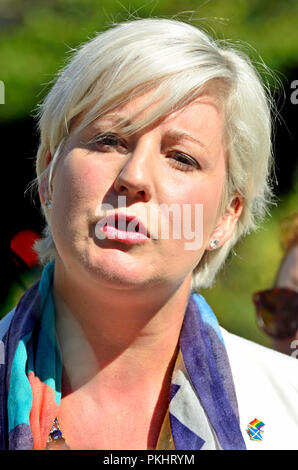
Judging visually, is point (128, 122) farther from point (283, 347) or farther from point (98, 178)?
point (283, 347)

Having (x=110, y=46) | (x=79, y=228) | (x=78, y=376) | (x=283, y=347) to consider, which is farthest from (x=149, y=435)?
(x=283, y=347)

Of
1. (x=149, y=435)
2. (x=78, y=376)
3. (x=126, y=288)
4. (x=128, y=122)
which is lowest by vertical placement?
(x=149, y=435)

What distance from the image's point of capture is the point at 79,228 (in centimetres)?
156

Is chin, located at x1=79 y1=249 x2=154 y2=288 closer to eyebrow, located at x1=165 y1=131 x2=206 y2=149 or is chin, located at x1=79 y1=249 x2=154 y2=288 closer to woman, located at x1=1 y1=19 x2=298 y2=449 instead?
woman, located at x1=1 y1=19 x2=298 y2=449

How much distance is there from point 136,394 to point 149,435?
0.12m

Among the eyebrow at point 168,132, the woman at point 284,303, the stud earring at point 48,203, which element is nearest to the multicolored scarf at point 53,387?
the stud earring at point 48,203

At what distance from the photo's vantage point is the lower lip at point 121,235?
1513 millimetres

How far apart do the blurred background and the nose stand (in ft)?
5.52

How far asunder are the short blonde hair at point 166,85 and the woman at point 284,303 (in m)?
1.23

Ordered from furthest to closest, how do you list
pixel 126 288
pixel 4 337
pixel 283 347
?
pixel 283 347, pixel 4 337, pixel 126 288

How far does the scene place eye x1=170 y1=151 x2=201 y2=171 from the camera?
63.7 inches

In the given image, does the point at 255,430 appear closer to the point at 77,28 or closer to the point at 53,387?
the point at 53,387

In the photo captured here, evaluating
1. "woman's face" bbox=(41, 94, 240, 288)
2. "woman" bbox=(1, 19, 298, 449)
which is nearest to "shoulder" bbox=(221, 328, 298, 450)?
"woman" bbox=(1, 19, 298, 449)

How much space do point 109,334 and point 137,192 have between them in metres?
0.44
